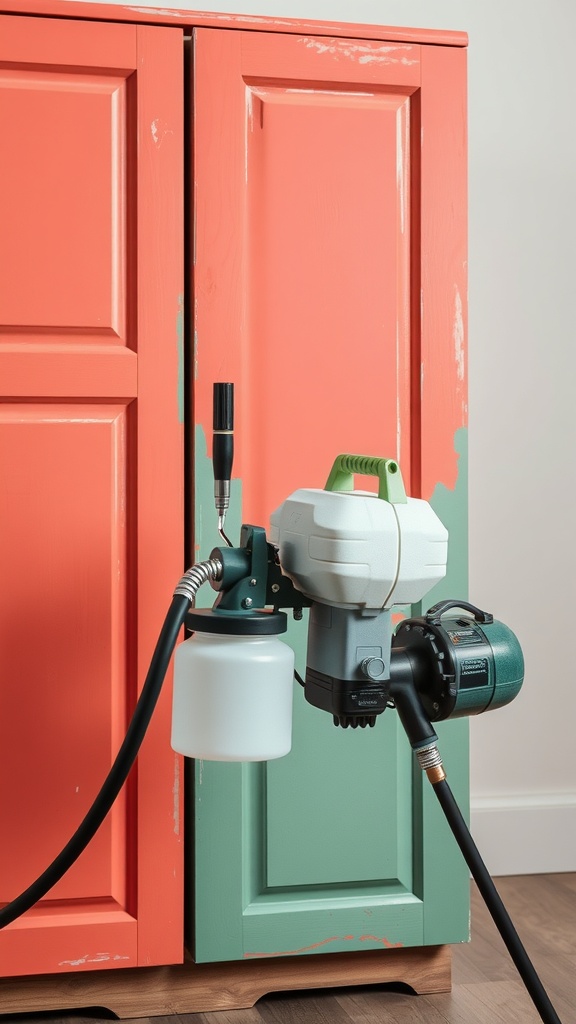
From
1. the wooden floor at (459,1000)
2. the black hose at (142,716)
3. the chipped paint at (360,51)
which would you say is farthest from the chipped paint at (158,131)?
the wooden floor at (459,1000)

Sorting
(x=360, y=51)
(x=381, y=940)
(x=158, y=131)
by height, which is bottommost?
(x=381, y=940)

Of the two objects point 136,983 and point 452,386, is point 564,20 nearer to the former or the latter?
point 452,386

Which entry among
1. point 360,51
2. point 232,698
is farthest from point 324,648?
point 360,51

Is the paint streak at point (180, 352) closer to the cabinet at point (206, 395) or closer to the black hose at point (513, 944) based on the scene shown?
the cabinet at point (206, 395)

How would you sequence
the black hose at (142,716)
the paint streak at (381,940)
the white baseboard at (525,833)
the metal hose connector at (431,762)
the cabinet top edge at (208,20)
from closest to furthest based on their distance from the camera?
the black hose at (142,716)
the metal hose connector at (431,762)
the cabinet top edge at (208,20)
the paint streak at (381,940)
the white baseboard at (525,833)

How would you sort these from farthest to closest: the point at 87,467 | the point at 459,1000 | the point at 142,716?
the point at 459,1000
the point at 87,467
the point at 142,716

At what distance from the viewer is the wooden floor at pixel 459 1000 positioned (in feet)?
5.11

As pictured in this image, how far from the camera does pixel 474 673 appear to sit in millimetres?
1287

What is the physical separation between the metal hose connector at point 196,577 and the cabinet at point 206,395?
0.32 m

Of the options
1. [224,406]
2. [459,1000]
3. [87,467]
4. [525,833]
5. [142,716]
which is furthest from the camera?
[525,833]

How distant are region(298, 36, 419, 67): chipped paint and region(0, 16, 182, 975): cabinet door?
224 mm

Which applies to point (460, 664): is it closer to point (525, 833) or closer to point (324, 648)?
point (324, 648)

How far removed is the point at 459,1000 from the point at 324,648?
76 centimetres

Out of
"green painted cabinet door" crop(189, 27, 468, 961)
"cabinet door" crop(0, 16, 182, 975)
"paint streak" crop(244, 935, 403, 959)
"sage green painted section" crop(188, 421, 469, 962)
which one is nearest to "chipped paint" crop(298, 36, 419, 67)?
"green painted cabinet door" crop(189, 27, 468, 961)
